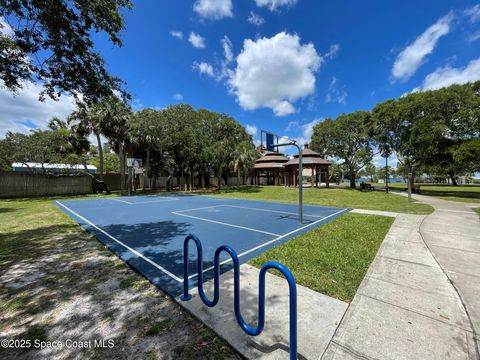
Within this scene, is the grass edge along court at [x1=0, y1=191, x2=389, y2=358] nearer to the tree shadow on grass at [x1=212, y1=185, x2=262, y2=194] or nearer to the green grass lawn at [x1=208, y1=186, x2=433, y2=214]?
the green grass lawn at [x1=208, y1=186, x2=433, y2=214]

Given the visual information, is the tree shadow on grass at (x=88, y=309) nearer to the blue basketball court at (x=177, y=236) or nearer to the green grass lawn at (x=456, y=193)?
the blue basketball court at (x=177, y=236)

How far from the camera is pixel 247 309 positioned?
2947 mm

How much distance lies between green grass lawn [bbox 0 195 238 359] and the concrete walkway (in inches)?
61.7

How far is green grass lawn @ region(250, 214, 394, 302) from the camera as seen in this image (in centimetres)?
367

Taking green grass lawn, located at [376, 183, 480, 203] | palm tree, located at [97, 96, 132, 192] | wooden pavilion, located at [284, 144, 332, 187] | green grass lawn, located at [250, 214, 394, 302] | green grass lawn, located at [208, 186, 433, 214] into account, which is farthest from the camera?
wooden pavilion, located at [284, 144, 332, 187]

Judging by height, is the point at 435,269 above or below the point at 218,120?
below

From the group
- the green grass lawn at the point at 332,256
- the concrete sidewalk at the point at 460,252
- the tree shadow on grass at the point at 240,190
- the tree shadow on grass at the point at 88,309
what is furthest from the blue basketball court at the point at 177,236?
the tree shadow on grass at the point at 240,190

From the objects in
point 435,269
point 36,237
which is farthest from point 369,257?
point 36,237

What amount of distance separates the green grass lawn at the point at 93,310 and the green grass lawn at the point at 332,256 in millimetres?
2105

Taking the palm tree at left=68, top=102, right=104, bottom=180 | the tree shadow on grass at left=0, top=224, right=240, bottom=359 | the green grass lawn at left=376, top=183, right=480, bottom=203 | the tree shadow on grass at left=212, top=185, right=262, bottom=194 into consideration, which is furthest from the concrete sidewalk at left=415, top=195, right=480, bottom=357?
the palm tree at left=68, top=102, right=104, bottom=180

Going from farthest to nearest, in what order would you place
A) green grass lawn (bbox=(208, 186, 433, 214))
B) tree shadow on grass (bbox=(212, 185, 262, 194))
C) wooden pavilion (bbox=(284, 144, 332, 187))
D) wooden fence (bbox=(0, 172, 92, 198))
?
1. wooden pavilion (bbox=(284, 144, 332, 187))
2. tree shadow on grass (bbox=(212, 185, 262, 194))
3. wooden fence (bbox=(0, 172, 92, 198))
4. green grass lawn (bbox=(208, 186, 433, 214))

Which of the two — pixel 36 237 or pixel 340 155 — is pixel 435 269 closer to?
pixel 36 237

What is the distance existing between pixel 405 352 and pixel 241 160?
28037 mm

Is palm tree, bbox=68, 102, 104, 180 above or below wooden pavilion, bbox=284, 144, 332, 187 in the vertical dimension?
above
